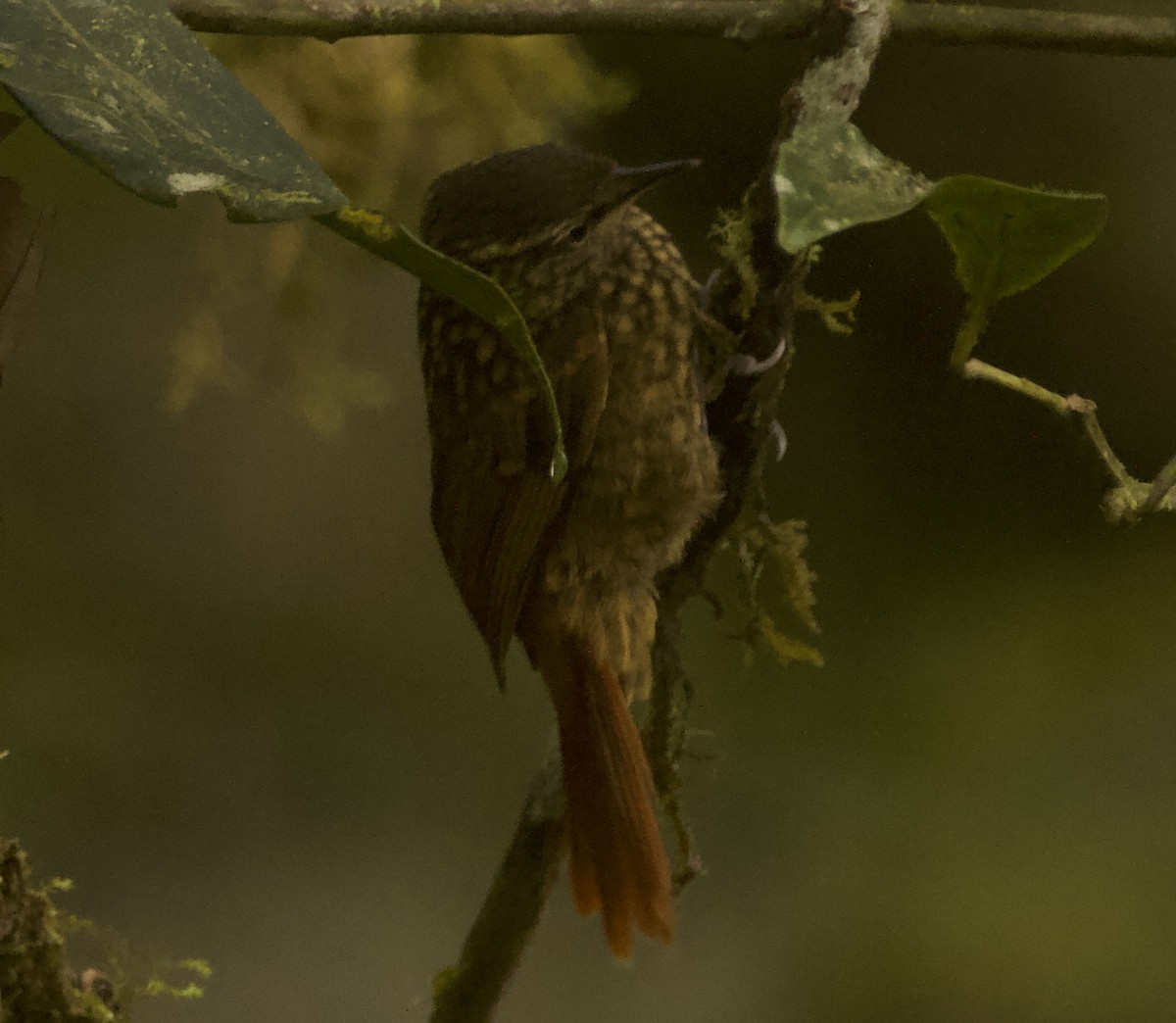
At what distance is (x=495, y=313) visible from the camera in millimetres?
464

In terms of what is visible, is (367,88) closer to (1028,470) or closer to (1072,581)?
(1028,470)

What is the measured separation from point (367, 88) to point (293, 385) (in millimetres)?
419

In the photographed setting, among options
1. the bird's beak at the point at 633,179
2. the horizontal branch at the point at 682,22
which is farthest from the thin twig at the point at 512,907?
the horizontal branch at the point at 682,22

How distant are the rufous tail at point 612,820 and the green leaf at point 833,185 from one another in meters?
0.55

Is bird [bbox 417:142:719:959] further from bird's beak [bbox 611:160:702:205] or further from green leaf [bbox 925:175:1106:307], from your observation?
green leaf [bbox 925:175:1106:307]

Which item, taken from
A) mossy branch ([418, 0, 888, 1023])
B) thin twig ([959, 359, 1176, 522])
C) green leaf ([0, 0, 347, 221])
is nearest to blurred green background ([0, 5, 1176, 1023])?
mossy branch ([418, 0, 888, 1023])

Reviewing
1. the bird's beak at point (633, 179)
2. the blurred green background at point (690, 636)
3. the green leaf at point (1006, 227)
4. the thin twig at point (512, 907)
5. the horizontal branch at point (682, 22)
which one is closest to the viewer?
the green leaf at point (1006, 227)

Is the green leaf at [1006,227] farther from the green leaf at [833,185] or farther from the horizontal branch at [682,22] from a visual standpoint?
the horizontal branch at [682,22]

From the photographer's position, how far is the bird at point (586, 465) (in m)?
0.96

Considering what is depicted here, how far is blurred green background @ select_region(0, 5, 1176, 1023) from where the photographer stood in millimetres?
1545

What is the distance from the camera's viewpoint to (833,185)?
0.52m

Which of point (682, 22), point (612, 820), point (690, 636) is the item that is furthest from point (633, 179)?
point (690, 636)

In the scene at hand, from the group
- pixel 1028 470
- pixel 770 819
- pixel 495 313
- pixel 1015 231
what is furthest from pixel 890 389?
pixel 495 313

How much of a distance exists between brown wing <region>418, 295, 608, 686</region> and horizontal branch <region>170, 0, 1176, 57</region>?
0.23 meters
